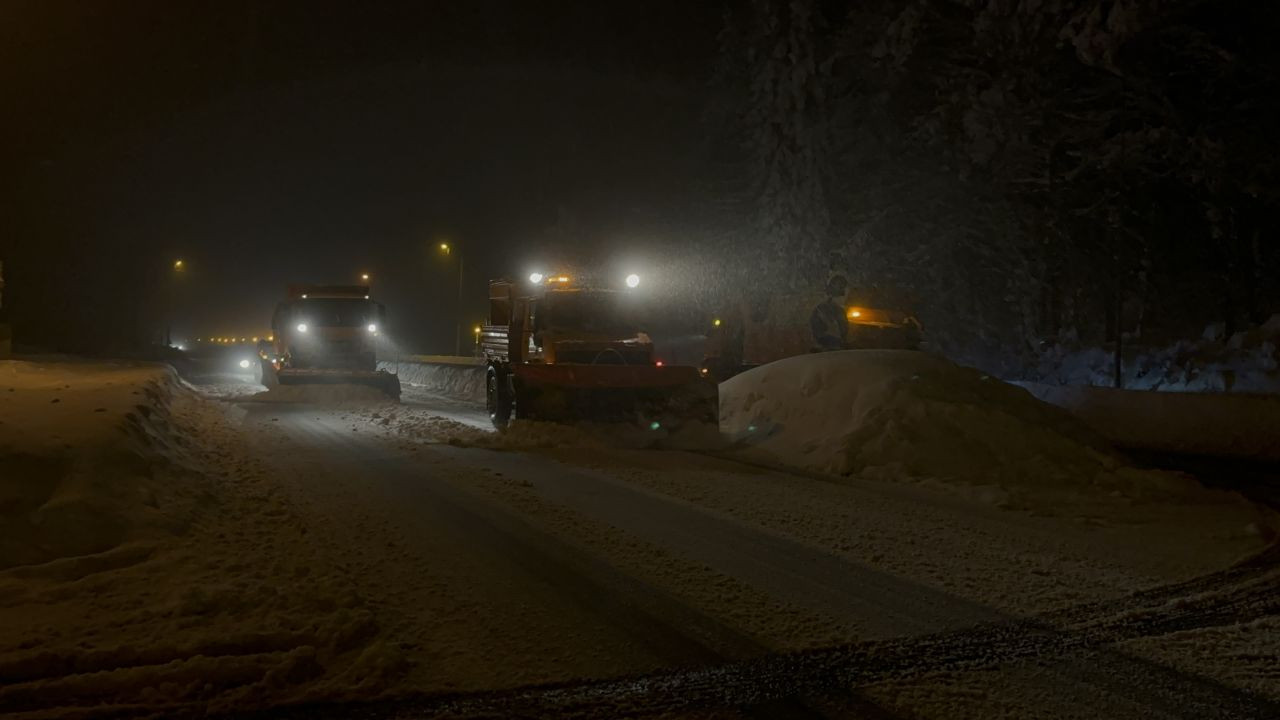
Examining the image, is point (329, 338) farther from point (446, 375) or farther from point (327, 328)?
point (446, 375)

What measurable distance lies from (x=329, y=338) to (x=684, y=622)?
896 inches

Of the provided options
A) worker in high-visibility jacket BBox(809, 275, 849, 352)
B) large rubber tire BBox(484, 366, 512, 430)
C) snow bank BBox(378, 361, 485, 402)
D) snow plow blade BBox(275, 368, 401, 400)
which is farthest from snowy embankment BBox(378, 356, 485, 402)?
worker in high-visibility jacket BBox(809, 275, 849, 352)

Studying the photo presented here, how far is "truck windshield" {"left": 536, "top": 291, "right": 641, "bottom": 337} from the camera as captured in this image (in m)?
18.3

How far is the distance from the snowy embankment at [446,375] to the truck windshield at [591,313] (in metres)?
9.00

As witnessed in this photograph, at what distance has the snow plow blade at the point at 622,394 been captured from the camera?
16.3m

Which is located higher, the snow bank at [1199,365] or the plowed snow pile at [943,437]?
the snow bank at [1199,365]

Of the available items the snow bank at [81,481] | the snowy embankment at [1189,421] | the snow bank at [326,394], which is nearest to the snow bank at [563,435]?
the snow bank at [81,481]

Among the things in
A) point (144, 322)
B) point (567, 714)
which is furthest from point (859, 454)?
point (144, 322)

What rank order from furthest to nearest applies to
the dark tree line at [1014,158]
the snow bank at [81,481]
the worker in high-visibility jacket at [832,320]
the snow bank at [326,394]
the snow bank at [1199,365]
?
the worker in high-visibility jacket at [832,320], the snow bank at [326,394], the snow bank at [1199,365], the dark tree line at [1014,158], the snow bank at [81,481]

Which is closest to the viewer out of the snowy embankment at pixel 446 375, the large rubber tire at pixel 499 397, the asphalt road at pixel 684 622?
the asphalt road at pixel 684 622

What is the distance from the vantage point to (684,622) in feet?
19.5

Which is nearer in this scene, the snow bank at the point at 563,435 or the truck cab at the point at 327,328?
the snow bank at the point at 563,435

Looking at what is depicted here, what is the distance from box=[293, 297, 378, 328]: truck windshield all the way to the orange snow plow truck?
800cm

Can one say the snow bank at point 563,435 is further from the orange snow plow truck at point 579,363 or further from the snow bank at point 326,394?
the snow bank at point 326,394
